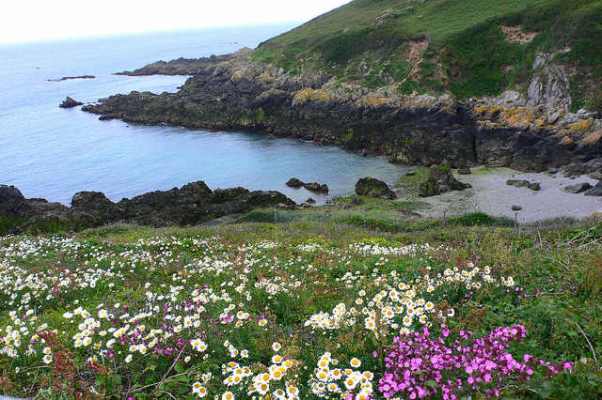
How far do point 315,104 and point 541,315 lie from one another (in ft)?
214

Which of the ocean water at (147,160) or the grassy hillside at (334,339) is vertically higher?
the grassy hillside at (334,339)

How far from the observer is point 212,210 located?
123 ft

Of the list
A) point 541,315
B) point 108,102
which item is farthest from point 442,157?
point 108,102

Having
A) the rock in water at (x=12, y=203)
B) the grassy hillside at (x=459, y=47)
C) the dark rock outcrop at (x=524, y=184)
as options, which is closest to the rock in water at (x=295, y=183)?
the dark rock outcrop at (x=524, y=184)

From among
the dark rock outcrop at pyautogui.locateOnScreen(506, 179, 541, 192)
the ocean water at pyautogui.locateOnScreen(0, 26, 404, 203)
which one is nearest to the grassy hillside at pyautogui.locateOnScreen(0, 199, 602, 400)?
the dark rock outcrop at pyautogui.locateOnScreen(506, 179, 541, 192)

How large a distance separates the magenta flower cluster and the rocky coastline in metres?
42.6

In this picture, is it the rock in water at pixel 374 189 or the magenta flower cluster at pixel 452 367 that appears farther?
the rock in water at pixel 374 189

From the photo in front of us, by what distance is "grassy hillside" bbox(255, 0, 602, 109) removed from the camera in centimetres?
5594

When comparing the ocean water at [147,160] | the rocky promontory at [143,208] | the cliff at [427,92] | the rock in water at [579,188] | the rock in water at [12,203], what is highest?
the cliff at [427,92]

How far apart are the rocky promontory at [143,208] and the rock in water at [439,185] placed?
1185 centimetres

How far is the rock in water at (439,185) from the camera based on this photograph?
41.0 m

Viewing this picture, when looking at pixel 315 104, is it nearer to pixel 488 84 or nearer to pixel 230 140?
pixel 230 140

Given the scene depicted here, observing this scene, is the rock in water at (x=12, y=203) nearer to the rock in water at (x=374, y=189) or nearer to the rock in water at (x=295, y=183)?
the rock in water at (x=295, y=183)

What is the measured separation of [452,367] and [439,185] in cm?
3891
